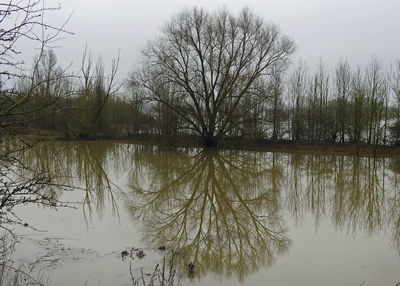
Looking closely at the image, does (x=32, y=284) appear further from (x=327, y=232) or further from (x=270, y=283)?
(x=327, y=232)

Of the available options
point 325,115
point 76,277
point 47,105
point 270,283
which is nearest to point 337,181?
point 270,283

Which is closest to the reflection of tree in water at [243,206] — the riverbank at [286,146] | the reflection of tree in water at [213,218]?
the reflection of tree in water at [213,218]

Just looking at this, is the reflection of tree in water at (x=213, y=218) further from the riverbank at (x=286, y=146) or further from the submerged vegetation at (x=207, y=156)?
the riverbank at (x=286, y=146)

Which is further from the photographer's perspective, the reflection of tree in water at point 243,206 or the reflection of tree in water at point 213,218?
the reflection of tree in water at point 243,206

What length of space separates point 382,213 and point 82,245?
23.8ft

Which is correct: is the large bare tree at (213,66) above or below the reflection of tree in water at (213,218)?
above

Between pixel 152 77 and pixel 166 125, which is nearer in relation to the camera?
pixel 152 77

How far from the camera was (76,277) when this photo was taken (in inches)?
184

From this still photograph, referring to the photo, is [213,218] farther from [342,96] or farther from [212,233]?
[342,96]

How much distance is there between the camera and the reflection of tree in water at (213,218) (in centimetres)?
580

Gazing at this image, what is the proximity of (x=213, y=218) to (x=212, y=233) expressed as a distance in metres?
1.08

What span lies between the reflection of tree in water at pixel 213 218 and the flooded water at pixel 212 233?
0.08 feet

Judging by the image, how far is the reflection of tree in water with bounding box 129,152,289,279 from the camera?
19.0 ft

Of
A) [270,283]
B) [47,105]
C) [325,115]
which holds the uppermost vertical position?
[325,115]
